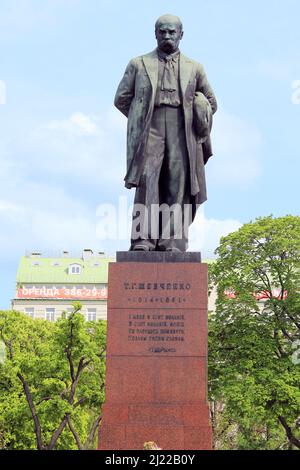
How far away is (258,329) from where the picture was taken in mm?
27484

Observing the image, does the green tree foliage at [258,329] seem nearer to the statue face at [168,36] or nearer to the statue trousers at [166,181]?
the statue trousers at [166,181]

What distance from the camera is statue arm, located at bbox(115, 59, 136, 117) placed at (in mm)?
11719

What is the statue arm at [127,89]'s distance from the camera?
11.7 meters

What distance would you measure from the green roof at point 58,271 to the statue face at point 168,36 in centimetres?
5215

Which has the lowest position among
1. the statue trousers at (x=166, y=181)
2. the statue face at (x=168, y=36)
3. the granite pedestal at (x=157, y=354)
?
the granite pedestal at (x=157, y=354)

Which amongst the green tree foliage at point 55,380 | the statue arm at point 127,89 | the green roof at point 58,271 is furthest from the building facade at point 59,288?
the statue arm at point 127,89

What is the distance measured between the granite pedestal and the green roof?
52840 millimetres

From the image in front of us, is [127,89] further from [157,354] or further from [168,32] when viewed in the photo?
[157,354]

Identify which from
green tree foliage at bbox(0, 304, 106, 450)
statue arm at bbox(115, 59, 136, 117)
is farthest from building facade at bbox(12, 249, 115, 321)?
statue arm at bbox(115, 59, 136, 117)

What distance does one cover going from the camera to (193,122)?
11.6 m

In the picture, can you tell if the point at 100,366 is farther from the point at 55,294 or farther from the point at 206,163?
the point at 55,294

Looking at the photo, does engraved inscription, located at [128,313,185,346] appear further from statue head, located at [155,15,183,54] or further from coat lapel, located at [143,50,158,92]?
statue head, located at [155,15,183,54]
